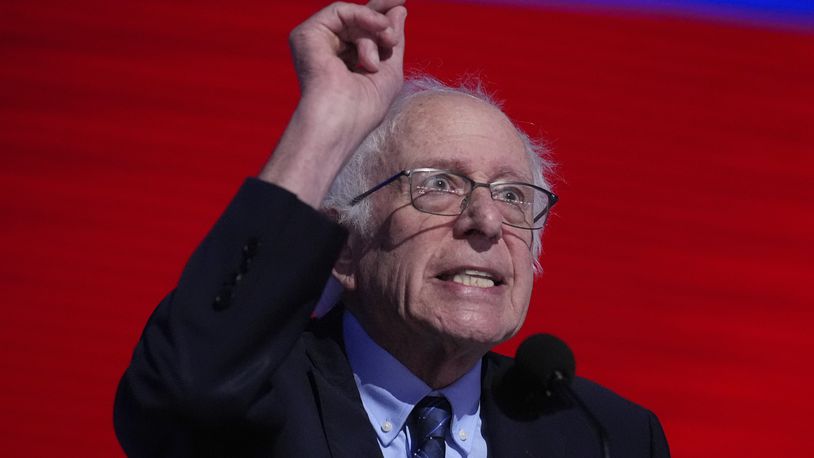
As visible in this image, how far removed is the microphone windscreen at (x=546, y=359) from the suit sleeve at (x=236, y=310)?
379mm

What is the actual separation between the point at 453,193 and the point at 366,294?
0.21 meters

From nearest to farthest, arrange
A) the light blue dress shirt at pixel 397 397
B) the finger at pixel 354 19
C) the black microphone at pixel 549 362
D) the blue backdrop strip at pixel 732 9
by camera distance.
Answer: the finger at pixel 354 19 < the black microphone at pixel 549 362 < the light blue dress shirt at pixel 397 397 < the blue backdrop strip at pixel 732 9

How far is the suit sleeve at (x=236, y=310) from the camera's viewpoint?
1.18 m

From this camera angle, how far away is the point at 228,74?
2.37 metres

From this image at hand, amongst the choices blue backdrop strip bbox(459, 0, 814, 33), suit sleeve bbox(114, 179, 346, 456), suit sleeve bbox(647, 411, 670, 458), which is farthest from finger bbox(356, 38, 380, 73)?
blue backdrop strip bbox(459, 0, 814, 33)

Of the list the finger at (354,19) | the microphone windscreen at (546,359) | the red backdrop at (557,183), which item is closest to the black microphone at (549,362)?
the microphone windscreen at (546,359)

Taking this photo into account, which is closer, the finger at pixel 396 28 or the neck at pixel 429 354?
the finger at pixel 396 28

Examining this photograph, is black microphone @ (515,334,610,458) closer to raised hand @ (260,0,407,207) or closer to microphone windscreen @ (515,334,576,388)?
microphone windscreen @ (515,334,576,388)

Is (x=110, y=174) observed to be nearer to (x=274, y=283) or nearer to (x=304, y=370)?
(x=304, y=370)

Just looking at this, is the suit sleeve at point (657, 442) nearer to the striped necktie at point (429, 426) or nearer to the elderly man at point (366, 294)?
the elderly man at point (366, 294)

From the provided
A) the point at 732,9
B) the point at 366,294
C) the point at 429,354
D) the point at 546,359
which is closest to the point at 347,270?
the point at 366,294

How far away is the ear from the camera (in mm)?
1725

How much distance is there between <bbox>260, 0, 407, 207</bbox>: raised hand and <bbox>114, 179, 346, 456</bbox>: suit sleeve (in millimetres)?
52

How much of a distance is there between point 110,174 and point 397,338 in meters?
0.95
